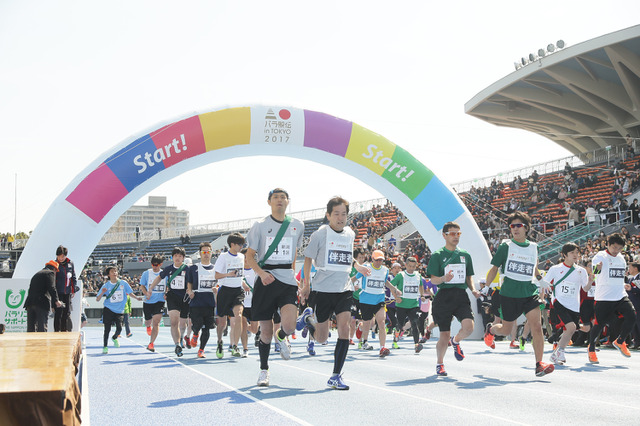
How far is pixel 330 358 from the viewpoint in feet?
35.9

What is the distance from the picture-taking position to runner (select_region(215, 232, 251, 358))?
10.4 meters

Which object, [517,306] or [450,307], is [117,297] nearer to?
[450,307]

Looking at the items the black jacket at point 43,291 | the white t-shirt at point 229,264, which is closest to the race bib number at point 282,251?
the white t-shirt at point 229,264

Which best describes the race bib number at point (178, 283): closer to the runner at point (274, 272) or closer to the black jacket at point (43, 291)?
the black jacket at point (43, 291)

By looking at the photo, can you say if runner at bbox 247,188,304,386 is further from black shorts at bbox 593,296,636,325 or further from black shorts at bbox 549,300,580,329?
black shorts at bbox 593,296,636,325

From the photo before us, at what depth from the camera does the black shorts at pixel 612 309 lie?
10094 millimetres

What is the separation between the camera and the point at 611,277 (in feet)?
32.9

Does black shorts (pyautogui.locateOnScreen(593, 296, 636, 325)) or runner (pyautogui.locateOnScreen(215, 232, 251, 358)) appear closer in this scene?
black shorts (pyautogui.locateOnScreen(593, 296, 636, 325))

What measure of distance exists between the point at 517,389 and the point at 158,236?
5129 cm

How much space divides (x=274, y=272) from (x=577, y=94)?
110ft

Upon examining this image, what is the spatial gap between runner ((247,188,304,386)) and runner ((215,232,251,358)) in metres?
3.63

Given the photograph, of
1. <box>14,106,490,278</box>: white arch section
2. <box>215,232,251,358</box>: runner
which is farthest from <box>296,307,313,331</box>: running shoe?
<box>14,106,490,278</box>: white arch section

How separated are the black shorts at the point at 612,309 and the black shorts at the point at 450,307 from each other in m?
3.50

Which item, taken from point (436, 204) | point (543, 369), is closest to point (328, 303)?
point (543, 369)
